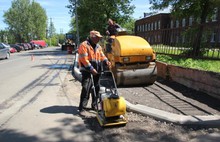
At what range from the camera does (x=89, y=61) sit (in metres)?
6.62

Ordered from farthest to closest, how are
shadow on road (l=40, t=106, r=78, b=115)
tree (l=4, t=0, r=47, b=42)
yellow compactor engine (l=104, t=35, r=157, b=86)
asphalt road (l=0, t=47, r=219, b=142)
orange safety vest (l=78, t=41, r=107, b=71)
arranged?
tree (l=4, t=0, r=47, b=42) → yellow compactor engine (l=104, t=35, r=157, b=86) → shadow on road (l=40, t=106, r=78, b=115) → orange safety vest (l=78, t=41, r=107, b=71) → asphalt road (l=0, t=47, r=219, b=142)

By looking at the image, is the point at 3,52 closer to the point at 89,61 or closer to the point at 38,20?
the point at 89,61

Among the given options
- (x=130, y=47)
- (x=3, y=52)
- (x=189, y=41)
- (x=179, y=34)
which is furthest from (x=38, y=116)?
(x=3, y=52)

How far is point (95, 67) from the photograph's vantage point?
22.0 feet

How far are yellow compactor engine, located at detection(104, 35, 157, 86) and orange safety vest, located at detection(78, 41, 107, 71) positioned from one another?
8.75ft

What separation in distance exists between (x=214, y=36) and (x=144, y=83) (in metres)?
3.08

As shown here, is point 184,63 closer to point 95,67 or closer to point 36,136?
point 95,67

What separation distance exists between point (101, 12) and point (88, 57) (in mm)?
32821

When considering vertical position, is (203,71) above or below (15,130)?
above

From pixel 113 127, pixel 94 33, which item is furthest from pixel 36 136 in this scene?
pixel 94 33

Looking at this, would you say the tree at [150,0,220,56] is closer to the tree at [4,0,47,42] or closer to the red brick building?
the red brick building

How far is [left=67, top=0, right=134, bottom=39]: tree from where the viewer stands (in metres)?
38.2

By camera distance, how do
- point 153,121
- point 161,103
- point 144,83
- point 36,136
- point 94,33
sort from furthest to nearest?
point 144,83 < point 161,103 < point 94,33 < point 153,121 < point 36,136

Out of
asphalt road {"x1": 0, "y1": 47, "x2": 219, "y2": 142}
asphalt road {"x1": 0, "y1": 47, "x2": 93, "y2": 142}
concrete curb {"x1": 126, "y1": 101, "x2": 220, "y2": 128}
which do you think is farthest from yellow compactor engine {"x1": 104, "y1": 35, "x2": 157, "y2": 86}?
concrete curb {"x1": 126, "y1": 101, "x2": 220, "y2": 128}
